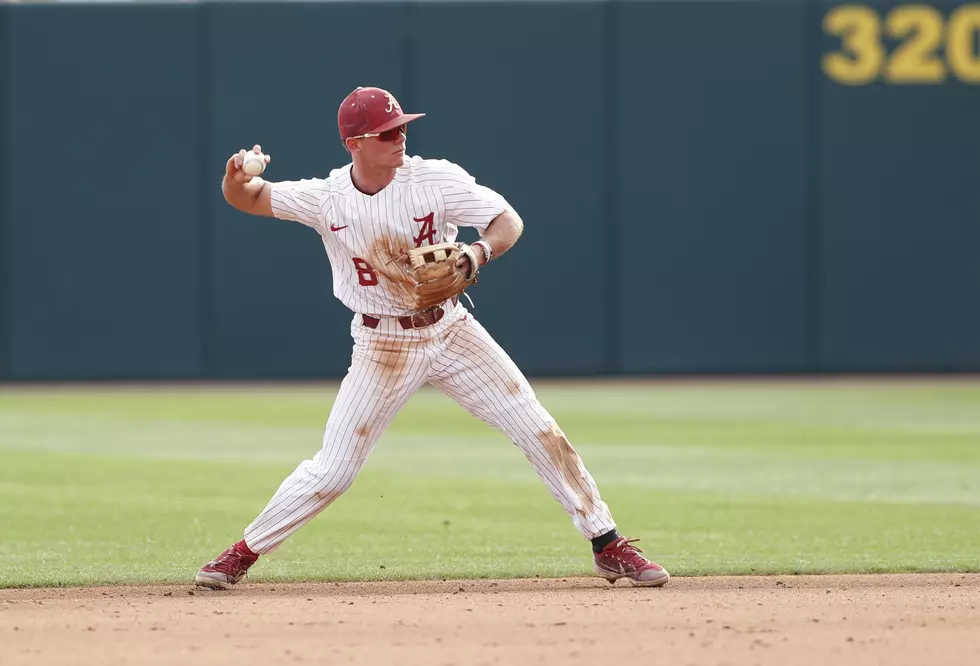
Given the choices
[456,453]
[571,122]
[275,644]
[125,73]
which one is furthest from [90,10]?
[275,644]

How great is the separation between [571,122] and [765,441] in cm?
715

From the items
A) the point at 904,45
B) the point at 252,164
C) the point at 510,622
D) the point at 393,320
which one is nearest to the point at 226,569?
the point at 393,320

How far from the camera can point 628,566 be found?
5801mm

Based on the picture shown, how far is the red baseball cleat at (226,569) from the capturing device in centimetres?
575

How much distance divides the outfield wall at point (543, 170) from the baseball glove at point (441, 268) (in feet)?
41.3

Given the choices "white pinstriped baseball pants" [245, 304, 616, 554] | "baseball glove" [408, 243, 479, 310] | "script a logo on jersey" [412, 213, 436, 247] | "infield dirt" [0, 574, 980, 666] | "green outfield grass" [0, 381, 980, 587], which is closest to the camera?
"infield dirt" [0, 574, 980, 666]

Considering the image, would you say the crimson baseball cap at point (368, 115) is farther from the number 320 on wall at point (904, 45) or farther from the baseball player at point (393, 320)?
the number 320 on wall at point (904, 45)

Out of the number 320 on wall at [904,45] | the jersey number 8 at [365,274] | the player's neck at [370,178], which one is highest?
the number 320 on wall at [904,45]

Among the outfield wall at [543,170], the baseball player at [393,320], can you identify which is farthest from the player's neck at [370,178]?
the outfield wall at [543,170]

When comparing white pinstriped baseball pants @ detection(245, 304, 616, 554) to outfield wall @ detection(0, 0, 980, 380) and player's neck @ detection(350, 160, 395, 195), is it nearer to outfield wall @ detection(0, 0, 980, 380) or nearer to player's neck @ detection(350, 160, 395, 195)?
player's neck @ detection(350, 160, 395, 195)

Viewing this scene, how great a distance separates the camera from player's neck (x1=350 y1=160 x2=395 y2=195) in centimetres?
563

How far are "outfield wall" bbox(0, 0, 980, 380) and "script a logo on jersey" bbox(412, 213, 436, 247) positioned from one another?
489 inches

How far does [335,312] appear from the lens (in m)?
18.2

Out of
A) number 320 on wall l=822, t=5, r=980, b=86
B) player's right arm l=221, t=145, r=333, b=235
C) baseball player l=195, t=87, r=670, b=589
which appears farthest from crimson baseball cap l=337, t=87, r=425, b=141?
number 320 on wall l=822, t=5, r=980, b=86
